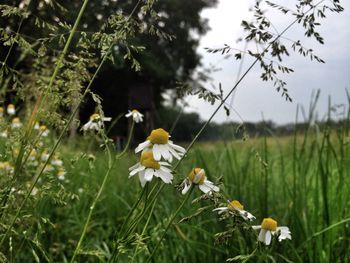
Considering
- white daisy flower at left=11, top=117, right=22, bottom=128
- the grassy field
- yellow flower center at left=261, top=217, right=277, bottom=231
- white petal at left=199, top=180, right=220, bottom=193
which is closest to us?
white petal at left=199, top=180, right=220, bottom=193

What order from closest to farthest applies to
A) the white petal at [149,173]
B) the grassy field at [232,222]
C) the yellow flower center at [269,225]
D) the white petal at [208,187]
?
the white petal at [149,173] < the white petal at [208,187] < the yellow flower center at [269,225] < the grassy field at [232,222]

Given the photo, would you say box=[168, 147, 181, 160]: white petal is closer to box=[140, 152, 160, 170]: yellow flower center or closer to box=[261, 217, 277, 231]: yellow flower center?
box=[140, 152, 160, 170]: yellow flower center

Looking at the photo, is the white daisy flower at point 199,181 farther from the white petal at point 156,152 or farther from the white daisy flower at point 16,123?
the white daisy flower at point 16,123

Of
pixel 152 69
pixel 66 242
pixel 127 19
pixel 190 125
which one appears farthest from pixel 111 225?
pixel 190 125

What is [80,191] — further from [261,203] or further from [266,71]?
[266,71]

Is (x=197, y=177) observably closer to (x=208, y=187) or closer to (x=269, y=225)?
(x=208, y=187)

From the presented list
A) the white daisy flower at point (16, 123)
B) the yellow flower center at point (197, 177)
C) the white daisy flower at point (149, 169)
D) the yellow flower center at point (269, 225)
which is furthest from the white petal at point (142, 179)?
the white daisy flower at point (16, 123)

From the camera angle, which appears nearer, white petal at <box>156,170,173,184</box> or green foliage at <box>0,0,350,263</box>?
white petal at <box>156,170,173,184</box>

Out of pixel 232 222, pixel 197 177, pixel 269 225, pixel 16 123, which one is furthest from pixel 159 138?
pixel 16 123

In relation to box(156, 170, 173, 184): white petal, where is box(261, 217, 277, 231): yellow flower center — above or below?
below

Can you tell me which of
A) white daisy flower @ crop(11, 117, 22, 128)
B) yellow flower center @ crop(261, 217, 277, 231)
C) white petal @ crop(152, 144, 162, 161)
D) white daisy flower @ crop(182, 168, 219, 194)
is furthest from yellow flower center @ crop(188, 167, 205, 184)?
white daisy flower @ crop(11, 117, 22, 128)

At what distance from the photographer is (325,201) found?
2199 mm

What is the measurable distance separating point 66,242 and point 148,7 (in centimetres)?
213

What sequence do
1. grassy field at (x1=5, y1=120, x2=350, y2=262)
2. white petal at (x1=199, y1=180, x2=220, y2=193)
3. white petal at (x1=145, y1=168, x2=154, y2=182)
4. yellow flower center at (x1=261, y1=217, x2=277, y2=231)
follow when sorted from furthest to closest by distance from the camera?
Answer: grassy field at (x1=5, y1=120, x2=350, y2=262) → yellow flower center at (x1=261, y1=217, x2=277, y2=231) → white petal at (x1=199, y1=180, x2=220, y2=193) → white petal at (x1=145, y1=168, x2=154, y2=182)
